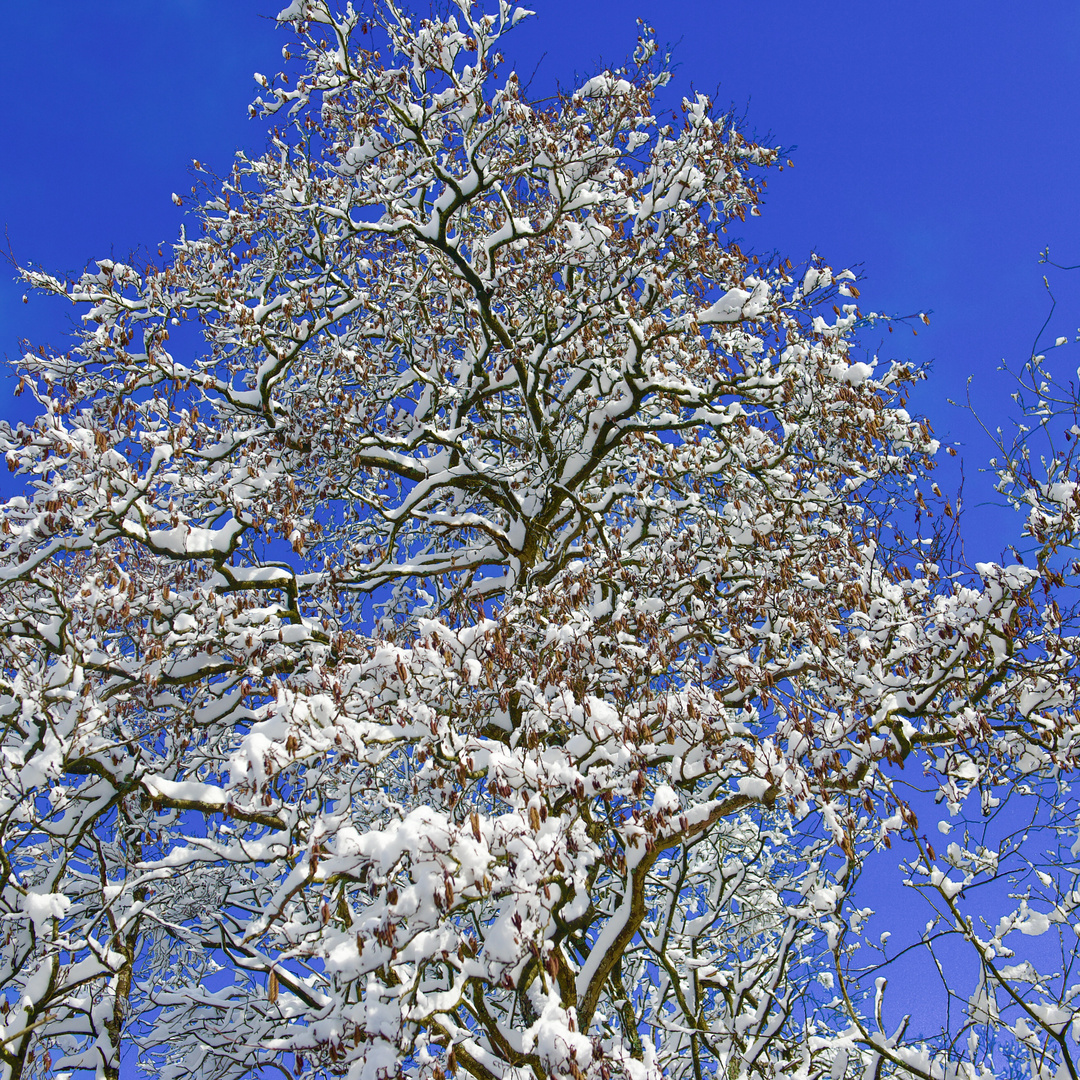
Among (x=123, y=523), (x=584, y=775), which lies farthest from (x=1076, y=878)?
(x=123, y=523)

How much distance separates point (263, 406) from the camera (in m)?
7.98

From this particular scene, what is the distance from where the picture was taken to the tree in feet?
15.8

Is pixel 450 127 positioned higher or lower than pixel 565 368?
higher

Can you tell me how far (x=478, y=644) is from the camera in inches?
212

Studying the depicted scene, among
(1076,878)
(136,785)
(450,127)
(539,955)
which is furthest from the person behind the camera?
(450,127)

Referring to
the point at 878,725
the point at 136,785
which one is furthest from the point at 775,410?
the point at 136,785

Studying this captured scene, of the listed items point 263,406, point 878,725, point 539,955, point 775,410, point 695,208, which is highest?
point 695,208

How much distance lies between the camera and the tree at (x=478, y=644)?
4.83 meters

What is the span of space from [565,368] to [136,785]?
6.54 m

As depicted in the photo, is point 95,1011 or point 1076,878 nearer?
point 95,1011

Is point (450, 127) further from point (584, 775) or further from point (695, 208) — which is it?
point (584, 775)

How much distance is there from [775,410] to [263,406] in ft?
17.1

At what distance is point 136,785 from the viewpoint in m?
5.60

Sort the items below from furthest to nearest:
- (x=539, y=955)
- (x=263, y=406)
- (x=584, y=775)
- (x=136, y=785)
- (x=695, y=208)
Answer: (x=695, y=208) < (x=263, y=406) < (x=136, y=785) < (x=584, y=775) < (x=539, y=955)
